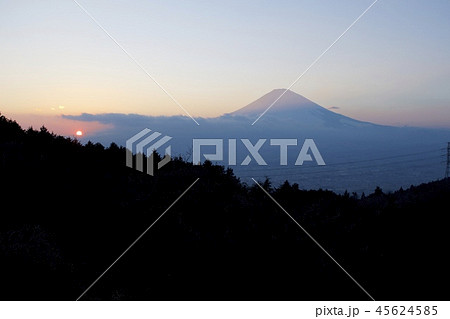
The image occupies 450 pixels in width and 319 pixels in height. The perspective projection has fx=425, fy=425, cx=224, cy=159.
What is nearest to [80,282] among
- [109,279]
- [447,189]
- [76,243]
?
[109,279]

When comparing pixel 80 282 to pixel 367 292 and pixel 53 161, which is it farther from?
pixel 53 161

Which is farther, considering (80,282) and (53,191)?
(53,191)

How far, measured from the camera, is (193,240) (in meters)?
9.38

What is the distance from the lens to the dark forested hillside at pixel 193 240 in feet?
24.2

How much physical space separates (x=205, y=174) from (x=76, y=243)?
20.1 feet

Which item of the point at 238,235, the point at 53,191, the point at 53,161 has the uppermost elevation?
the point at 53,161

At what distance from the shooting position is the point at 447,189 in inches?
472

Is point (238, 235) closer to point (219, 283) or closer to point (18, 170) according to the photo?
point (219, 283)

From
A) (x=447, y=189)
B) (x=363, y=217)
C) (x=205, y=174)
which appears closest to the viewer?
(x=363, y=217)

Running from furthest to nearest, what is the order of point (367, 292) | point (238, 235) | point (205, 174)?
point (205, 174), point (238, 235), point (367, 292)

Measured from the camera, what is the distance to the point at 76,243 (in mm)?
9258

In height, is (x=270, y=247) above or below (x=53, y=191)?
below

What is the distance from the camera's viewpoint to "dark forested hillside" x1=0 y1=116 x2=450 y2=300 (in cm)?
739

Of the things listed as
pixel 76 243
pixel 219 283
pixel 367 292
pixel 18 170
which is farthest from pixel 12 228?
pixel 367 292
